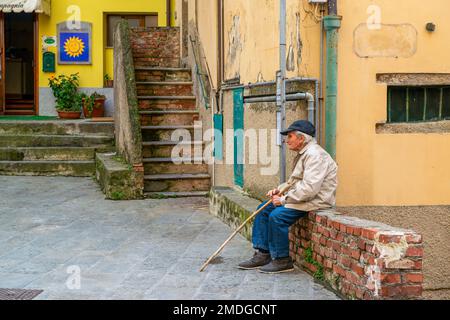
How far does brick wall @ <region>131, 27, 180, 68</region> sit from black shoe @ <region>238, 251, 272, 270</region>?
27.9 feet

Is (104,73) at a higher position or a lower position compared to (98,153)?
higher

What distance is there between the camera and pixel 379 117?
6.89 meters

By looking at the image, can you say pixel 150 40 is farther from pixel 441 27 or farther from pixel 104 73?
pixel 441 27

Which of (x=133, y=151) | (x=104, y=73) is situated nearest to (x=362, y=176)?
(x=133, y=151)

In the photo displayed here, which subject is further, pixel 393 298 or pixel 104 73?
pixel 104 73

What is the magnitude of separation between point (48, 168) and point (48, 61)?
5.86 meters

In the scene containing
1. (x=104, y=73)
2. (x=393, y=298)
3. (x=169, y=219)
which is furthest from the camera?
(x=104, y=73)

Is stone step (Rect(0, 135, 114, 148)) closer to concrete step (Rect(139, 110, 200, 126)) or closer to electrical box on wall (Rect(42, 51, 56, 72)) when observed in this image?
concrete step (Rect(139, 110, 200, 126))

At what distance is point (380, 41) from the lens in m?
6.85

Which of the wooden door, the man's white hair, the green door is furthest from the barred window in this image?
the wooden door

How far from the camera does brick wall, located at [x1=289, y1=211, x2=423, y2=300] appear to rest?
4969 mm

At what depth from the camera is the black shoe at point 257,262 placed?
6562 mm

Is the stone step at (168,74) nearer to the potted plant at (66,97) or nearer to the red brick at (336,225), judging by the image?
the potted plant at (66,97)

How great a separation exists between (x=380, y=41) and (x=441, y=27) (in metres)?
0.65
